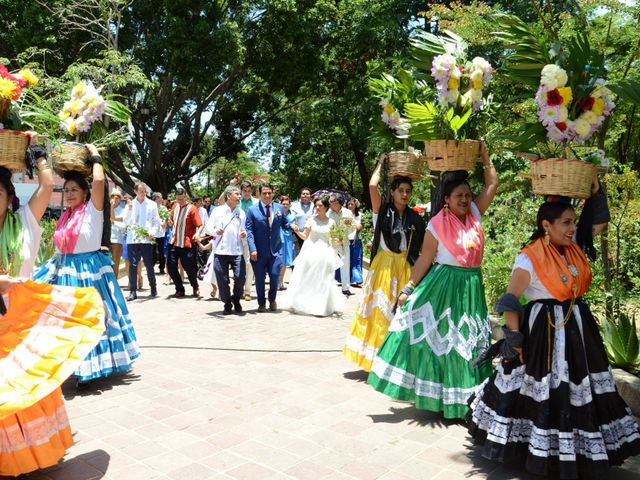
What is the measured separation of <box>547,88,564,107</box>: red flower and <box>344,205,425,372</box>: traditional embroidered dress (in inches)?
90.4

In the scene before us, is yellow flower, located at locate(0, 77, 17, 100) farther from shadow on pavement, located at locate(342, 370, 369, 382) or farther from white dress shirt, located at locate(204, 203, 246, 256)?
white dress shirt, located at locate(204, 203, 246, 256)

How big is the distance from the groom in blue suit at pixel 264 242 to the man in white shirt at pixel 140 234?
8.26ft

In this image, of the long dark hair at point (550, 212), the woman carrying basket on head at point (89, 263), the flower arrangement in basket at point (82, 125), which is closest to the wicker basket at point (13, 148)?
the flower arrangement in basket at point (82, 125)

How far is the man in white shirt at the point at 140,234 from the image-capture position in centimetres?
1114

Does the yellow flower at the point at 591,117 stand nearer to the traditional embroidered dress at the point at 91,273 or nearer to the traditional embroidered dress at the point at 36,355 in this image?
the traditional embroidered dress at the point at 36,355

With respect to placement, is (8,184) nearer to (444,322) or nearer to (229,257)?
(444,322)

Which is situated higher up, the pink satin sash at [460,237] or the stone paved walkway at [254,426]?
the pink satin sash at [460,237]

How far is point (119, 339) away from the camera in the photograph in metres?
5.78

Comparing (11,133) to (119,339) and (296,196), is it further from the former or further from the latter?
(296,196)

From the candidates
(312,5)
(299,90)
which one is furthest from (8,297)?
(299,90)

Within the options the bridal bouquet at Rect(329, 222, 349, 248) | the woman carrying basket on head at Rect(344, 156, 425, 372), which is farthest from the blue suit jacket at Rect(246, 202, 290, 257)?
the woman carrying basket on head at Rect(344, 156, 425, 372)

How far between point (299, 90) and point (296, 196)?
28.6 ft

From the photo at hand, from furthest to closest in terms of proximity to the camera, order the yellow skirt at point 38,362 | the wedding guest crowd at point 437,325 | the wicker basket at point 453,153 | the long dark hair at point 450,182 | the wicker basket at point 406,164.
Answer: the wicker basket at point 406,164 → the long dark hair at point 450,182 → the wicker basket at point 453,153 → the wedding guest crowd at point 437,325 → the yellow skirt at point 38,362

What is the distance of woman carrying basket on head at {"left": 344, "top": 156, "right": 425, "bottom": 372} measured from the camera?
19.6 ft
